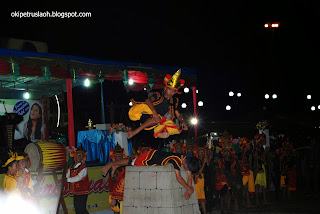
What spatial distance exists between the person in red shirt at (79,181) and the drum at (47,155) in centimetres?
82

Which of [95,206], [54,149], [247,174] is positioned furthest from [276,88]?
[54,149]

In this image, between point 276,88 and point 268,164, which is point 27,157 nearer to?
point 268,164

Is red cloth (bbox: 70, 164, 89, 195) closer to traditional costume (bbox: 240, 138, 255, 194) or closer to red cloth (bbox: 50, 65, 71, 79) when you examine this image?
red cloth (bbox: 50, 65, 71, 79)

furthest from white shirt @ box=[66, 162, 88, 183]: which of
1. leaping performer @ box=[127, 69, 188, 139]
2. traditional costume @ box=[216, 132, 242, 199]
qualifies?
leaping performer @ box=[127, 69, 188, 139]

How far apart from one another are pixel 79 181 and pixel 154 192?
10.6 feet

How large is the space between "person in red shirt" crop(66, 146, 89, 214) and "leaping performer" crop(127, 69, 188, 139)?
11.7 feet

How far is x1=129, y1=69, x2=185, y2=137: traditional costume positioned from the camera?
212 inches

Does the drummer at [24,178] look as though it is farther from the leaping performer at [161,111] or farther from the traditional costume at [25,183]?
the leaping performer at [161,111]

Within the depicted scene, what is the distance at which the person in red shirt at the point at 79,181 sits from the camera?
340 inches

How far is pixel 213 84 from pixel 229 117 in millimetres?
2823

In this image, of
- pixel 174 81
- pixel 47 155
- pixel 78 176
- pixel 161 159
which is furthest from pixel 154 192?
pixel 78 176

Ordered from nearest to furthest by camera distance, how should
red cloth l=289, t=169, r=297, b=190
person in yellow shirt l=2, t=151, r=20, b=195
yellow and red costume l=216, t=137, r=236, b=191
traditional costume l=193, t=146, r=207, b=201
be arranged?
person in yellow shirt l=2, t=151, r=20, b=195
traditional costume l=193, t=146, r=207, b=201
yellow and red costume l=216, t=137, r=236, b=191
red cloth l=289, t=169, r=297, b=190

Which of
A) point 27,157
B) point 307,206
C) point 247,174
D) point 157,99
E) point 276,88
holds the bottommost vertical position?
point 307,206

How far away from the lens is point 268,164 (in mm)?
12594
